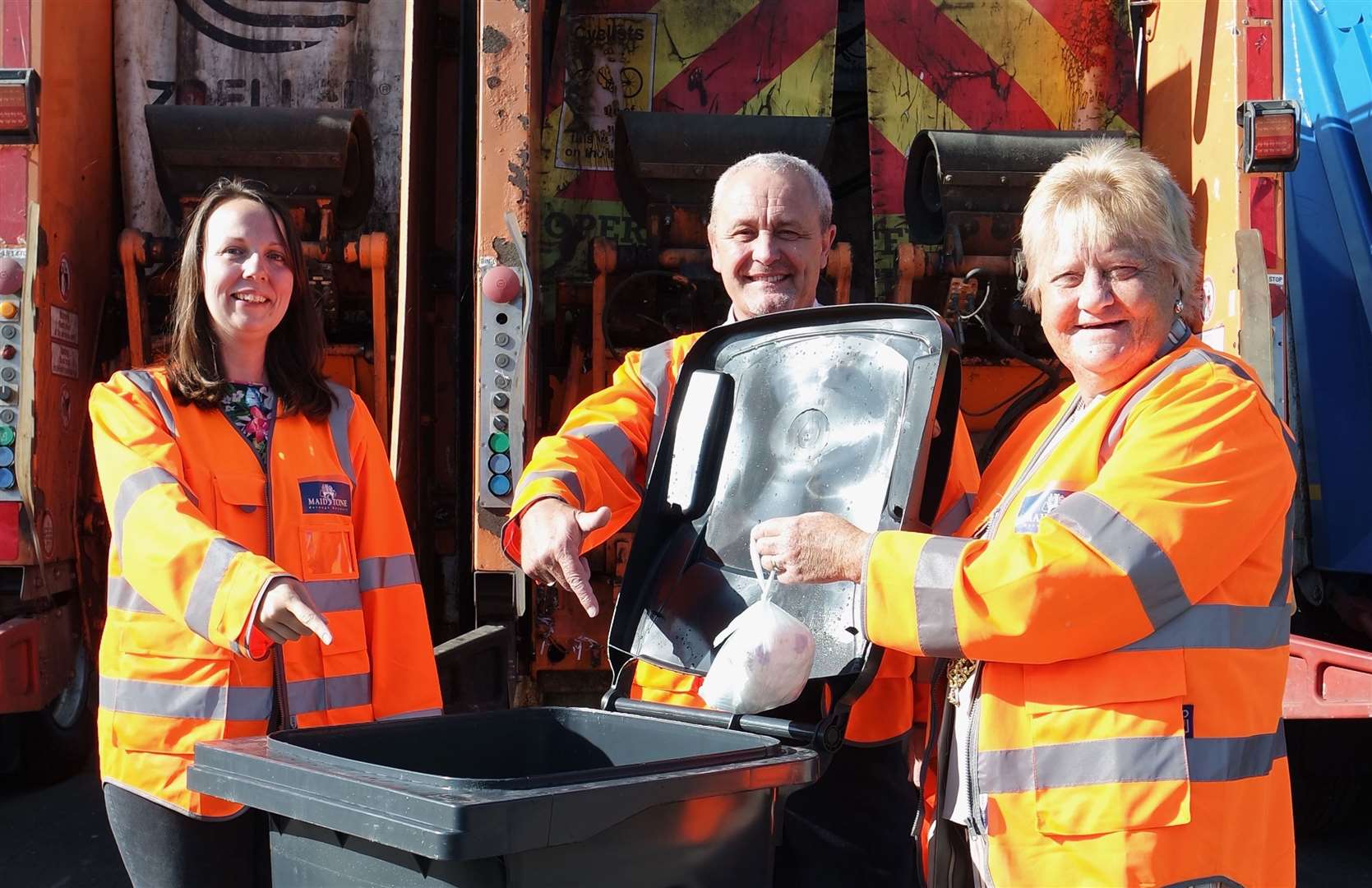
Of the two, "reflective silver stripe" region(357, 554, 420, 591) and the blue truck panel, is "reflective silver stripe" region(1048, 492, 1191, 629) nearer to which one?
"reflective silver stripe" region(357, 554, 420, 591)

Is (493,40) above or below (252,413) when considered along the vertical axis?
above

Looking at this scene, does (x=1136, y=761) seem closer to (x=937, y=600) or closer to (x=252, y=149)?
(x=937, y=600)

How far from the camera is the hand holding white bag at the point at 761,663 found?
1.60 metres

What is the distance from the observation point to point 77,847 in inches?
129

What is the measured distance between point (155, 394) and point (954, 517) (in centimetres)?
121

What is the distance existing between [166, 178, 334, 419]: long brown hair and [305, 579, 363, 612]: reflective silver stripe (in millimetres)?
277

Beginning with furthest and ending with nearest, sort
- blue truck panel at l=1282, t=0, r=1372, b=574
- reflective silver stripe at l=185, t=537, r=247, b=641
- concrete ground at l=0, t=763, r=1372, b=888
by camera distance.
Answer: blue truck panel at l=1282, t=0, r=1372, b=574 → concrete ground at l=0, t=763, r=1372, b=888 → reflective silver stripe at l=185, t=537, r=247, b=641

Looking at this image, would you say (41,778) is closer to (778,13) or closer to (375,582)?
(375,582)

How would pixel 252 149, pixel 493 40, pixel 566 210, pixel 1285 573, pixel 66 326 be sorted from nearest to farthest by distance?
pixel 1285 573 < pixel 493 40 < pixel 66 326 < pixel 252 149 < pixel 566 210

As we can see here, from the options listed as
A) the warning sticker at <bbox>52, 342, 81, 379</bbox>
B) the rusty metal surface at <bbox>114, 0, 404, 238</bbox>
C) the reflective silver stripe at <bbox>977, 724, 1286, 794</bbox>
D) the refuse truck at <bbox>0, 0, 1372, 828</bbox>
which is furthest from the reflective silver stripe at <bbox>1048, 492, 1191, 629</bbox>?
the rusty metal surface at <bbox>114, 0, 404, 238</bbox>

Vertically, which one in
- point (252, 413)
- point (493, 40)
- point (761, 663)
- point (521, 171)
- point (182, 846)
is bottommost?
point (182, 846)

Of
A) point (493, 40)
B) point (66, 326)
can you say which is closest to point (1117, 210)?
point (493, 40)

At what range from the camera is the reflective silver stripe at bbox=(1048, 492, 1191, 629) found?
139 cm

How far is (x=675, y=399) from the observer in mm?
2020
